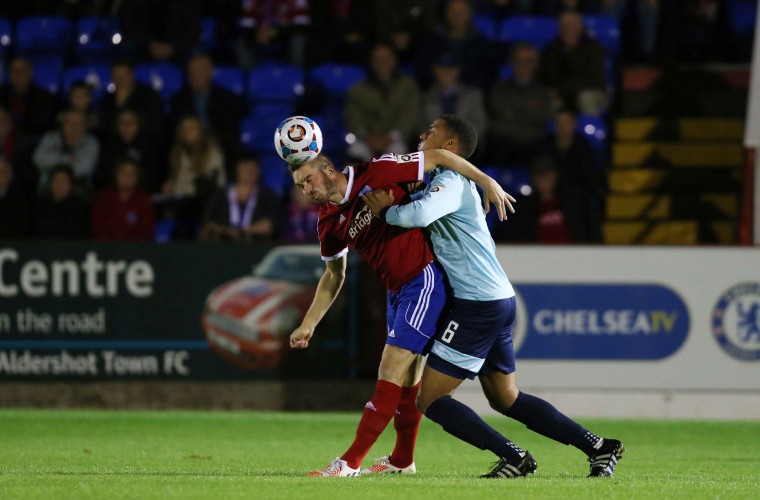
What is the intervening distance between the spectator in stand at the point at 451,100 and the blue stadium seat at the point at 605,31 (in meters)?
Result: 2.54

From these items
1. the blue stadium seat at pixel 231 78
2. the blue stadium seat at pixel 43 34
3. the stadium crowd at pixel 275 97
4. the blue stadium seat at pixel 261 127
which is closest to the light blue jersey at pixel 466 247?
the stadium crowd at pixel 275 97

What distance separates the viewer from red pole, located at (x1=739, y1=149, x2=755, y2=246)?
47.1 feet

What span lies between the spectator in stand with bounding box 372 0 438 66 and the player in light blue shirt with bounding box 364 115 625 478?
989 centimetres

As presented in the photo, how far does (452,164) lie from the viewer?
7.54 metres

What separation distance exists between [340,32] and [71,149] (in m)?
3.87

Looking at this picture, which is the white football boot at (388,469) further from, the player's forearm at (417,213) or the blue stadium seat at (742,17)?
the blue stadium seat at (742,17)

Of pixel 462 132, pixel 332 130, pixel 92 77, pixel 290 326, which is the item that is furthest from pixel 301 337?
pixel 92 77

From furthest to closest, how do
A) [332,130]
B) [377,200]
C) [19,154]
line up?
[332,130] < [19,154] < [377,200]

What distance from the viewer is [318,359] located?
43.9 ft

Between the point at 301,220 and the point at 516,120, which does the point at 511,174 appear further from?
the point at 301,220

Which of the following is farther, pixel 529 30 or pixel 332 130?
pixel 529 30

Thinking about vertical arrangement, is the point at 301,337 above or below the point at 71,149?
below

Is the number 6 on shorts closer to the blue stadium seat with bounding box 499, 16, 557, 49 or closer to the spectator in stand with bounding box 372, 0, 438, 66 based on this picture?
the spectator in stand with bounding box 372, 0, 438, 66

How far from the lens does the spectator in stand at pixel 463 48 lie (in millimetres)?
17234
